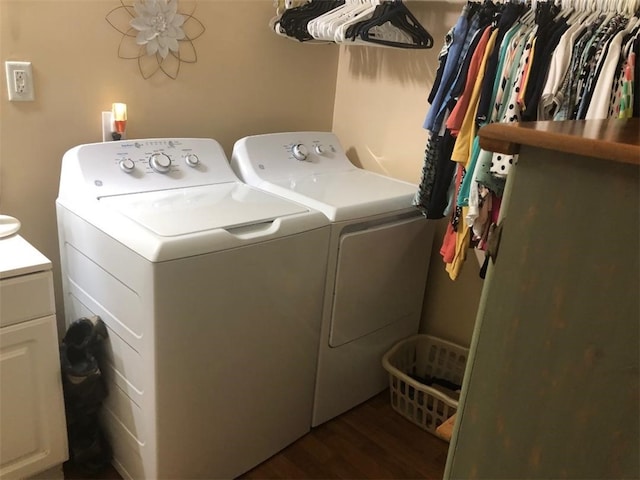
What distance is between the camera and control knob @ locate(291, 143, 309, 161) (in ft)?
7.31

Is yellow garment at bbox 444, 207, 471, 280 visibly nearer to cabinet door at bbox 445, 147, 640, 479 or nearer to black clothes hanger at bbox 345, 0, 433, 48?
black clothes hanger at bbox 345, 0, 433, 48

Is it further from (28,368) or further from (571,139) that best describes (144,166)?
(571,139)

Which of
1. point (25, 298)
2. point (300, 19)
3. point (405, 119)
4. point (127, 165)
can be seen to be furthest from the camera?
point (405, 119)

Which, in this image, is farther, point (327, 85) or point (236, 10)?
point (327, 85)

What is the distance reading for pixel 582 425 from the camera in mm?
768

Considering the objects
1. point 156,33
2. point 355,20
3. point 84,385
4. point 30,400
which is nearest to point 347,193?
point 355,20

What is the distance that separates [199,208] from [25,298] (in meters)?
0.54

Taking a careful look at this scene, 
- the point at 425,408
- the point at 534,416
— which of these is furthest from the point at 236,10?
the point at 534,416

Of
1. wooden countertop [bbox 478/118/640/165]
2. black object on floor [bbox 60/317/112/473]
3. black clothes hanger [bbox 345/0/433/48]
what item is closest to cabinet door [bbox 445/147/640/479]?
wooden countertop [bbox 478/118/640/165]

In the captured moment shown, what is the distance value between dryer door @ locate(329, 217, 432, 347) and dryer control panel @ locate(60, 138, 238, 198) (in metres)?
0.56

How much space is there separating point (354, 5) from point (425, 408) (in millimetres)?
1605

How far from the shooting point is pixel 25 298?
4.64 ft

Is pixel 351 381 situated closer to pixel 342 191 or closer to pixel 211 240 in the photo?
pixel 342 191

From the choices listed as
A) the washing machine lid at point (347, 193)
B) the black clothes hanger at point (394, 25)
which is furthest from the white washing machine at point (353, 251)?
the black clothes hanger at point (394, 25)
